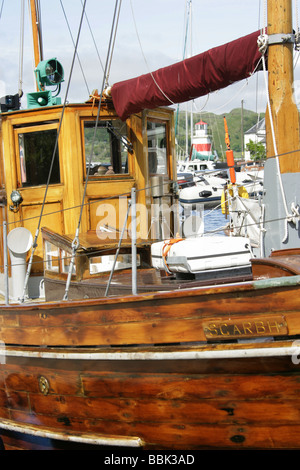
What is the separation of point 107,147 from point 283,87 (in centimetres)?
326

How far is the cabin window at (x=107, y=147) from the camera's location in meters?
8.29

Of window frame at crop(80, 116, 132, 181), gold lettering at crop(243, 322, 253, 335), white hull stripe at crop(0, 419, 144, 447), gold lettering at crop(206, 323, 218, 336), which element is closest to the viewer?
gold lettering at crop(243, 322, 253, 335)

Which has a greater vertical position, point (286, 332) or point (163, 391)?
point (286, 332)

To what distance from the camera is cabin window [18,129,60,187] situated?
8.39 meters

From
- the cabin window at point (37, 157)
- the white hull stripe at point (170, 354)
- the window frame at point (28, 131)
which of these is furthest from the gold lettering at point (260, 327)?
the cabin window at point (37, 157)

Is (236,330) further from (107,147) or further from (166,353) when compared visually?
(107,147)

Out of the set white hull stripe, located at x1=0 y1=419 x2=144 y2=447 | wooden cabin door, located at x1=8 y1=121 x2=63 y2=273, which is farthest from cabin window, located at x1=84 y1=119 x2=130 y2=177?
white hull stripe, located at x1=0 y1=419 x2=144 y2=447

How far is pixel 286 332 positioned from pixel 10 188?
5261 millimetres

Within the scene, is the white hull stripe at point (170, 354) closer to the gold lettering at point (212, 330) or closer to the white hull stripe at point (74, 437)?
the gold lettering at point (212, 330)

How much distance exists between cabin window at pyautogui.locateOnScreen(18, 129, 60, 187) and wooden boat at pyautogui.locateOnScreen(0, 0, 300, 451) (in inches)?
55.1

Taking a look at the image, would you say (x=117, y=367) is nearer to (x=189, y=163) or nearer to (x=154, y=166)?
(x=154, y=166)

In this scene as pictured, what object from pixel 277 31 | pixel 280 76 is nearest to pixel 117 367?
pixel 280 76

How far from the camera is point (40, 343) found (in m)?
6.15

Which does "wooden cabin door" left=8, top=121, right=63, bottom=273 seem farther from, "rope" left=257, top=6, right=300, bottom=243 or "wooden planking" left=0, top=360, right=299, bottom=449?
"rope" left=257, top=6, right=300, bottom=243
